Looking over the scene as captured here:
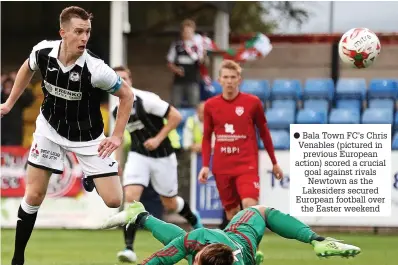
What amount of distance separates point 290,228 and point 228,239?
2.30 ft

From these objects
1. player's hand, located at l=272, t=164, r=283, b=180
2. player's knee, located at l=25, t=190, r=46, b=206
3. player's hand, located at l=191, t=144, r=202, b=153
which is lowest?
player's knee, located at l=25, t=190, r=46, b=206

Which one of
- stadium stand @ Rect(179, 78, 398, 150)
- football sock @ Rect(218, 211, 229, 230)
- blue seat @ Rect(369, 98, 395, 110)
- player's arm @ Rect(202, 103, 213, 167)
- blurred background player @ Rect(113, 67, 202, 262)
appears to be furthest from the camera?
blue seat @ Rect(369, 98, 395, 110)

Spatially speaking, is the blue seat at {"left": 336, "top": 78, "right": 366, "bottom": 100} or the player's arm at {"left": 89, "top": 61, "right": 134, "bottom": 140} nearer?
the player's arm at {"left": 89, "top": 61, "right": 134, "bottom": 140}

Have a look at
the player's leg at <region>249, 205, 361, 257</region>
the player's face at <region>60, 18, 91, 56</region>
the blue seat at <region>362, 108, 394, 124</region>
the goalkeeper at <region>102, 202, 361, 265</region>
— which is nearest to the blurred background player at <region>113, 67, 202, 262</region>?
the player's face at <region>60, 18, 91, 56</region>

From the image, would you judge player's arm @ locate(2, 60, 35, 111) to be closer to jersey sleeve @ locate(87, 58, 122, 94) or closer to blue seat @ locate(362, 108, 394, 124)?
jersey sleeve @ locate(87, 58, 122, 94)

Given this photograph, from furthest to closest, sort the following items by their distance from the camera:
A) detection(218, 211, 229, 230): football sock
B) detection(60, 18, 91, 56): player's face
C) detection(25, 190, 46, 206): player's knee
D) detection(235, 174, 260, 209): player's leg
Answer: detection(218, 211, 229, 230): football sock < detection(235, 174, 260, 209): player's leg < detection(25, 190, 46, 206): player's knee < detection(60, 18, 91, 56): player's face

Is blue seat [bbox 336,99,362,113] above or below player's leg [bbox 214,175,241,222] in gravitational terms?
above

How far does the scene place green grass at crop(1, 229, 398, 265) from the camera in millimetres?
9633

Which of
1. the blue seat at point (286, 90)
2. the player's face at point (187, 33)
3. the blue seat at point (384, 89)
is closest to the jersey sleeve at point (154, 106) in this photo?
the player's face at point (187, 33)

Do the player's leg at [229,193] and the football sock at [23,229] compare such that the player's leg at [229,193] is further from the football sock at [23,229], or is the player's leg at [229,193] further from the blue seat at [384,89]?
the blue seat at [384,89]

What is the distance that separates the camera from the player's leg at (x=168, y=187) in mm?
10539

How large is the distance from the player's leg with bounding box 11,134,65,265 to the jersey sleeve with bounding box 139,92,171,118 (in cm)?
235

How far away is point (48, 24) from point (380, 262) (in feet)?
28.8

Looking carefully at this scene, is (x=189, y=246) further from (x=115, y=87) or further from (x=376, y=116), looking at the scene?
(x=376, y=116)
